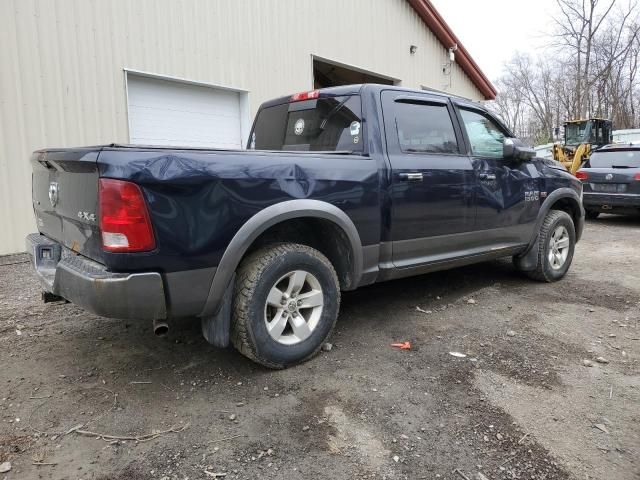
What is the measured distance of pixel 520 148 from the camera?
466 cm

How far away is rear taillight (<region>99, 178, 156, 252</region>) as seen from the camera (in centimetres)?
252

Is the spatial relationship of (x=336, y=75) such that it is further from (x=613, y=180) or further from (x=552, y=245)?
(x=552, y=245)

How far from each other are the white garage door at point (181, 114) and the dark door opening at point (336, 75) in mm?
3254

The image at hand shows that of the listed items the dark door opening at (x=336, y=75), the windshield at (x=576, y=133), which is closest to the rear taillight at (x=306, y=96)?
the dark door opening at (x=336, y=75)

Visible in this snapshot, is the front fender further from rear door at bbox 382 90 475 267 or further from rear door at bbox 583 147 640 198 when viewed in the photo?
rear door at bbox 583 147 640 198

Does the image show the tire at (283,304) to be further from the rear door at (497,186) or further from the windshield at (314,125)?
the rear door at (497,186)

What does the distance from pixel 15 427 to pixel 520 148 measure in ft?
14.7

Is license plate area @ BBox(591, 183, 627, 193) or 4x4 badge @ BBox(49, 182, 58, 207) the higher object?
4x4 badge @ BBox(49, 182, 58, 207)

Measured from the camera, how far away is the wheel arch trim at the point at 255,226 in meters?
2.84

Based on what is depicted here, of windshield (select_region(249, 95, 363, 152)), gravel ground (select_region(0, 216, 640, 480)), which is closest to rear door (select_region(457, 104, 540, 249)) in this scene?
gravel ground (select_region(0, 216, 640, 480))

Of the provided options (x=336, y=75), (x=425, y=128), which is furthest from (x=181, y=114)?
(x=336, y=75)

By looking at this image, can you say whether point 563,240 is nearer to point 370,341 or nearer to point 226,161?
point 370,341

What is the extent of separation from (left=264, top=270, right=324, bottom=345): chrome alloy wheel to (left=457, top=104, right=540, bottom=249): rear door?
195 cm

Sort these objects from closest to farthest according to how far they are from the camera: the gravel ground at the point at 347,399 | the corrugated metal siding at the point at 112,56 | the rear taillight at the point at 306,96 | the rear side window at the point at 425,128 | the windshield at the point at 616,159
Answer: the gravel ground at the point at 347,399 < the rear side window at the point at 425,128 < the rear taillight at the point at 306,96 < the corrugated metal siding at the point at 112,56 < the windshield at the point at 616,159
